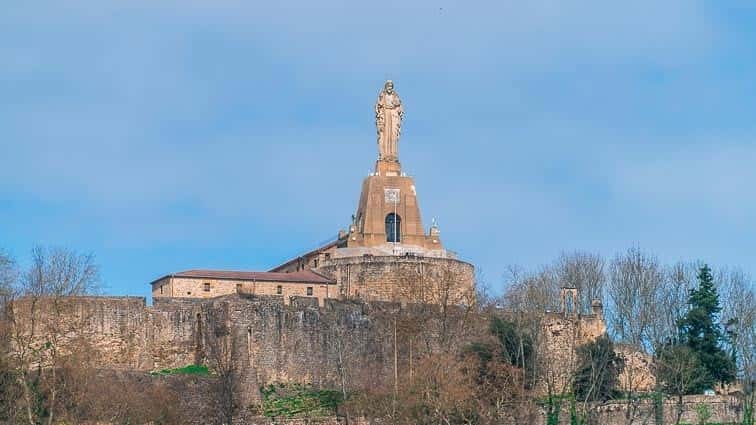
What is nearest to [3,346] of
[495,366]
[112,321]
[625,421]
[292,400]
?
[112,321]

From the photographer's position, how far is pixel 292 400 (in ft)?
265

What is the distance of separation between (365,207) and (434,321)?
1376 centimetres

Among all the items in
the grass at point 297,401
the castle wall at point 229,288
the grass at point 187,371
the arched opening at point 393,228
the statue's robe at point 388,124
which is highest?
the statue's robe at point 388,124

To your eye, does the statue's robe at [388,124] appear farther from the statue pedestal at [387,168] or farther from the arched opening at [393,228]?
the arched opening at [393,228]

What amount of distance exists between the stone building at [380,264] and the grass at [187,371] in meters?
8.08

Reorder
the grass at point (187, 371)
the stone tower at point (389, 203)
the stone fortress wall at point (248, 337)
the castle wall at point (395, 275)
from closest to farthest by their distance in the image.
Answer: the grass at point (187, 371) → the stone fortress wall at point (248, 337) → the castle wall at point (395, 275) → the stone tower at point (389, 203)

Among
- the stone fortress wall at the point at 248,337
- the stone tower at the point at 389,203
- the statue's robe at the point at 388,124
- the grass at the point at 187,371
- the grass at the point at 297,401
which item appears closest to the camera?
the grass at the point at 297,401

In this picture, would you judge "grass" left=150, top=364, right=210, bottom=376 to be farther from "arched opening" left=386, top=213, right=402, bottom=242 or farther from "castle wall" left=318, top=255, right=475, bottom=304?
"arched opening" left=386, top=213, right=402, bottom=242

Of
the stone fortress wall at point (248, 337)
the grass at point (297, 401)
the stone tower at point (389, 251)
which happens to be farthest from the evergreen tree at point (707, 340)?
the grass at point (297, 401)

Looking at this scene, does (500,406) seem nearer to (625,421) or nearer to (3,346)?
(625,421)

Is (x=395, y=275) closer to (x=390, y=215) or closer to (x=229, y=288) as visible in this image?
(x=390, y=215)

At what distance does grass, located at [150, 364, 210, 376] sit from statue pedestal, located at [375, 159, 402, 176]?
20.0m

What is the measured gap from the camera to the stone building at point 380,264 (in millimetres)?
90375

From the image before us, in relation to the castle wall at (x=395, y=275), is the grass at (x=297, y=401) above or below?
below
